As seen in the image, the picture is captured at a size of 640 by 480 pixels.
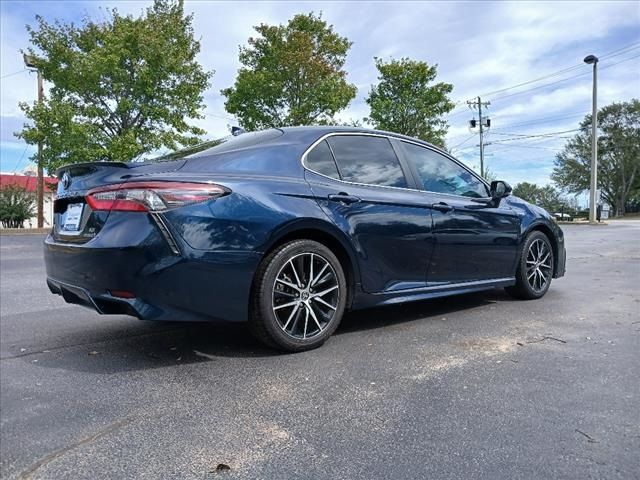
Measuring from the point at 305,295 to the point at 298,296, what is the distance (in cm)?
5

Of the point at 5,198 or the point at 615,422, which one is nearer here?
the point at 615,422

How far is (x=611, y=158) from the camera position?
5909 centimetres

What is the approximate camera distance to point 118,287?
2904mm

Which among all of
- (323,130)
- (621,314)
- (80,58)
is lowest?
(621,314)

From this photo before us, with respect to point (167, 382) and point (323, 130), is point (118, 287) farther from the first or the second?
point (323, 130)

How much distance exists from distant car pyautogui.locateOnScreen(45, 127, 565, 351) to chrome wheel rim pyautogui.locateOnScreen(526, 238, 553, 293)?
80 cm

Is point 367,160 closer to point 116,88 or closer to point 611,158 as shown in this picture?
point 116,88

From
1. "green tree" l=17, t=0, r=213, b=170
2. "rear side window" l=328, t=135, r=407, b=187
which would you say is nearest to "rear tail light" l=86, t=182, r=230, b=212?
"rear side window" l=328, t=135, r=407, b=187

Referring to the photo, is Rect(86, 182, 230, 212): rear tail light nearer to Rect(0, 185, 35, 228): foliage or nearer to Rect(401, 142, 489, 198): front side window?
Rect(401, 142, 489, 198): front side window

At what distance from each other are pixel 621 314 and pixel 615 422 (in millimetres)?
2493

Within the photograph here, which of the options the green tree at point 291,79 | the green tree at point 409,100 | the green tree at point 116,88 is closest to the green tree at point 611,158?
the green tree at point 409,100

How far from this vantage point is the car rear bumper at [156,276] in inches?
113

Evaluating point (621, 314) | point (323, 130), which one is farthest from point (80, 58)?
point (621, 314)

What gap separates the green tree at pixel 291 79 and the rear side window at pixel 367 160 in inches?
805
